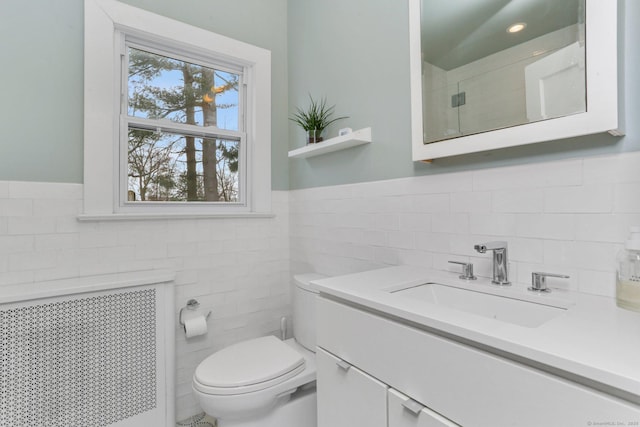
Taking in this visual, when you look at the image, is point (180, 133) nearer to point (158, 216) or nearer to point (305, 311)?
point (158, 216)

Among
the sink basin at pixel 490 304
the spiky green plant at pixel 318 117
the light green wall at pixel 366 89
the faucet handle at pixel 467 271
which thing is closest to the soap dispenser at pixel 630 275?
the sink basin at pixel 490 304

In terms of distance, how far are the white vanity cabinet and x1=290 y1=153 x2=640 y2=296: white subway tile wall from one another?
49 centimetres

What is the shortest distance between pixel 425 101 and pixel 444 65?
0.15m

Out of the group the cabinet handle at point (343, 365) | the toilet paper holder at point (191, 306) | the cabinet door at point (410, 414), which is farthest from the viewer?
the toilet paper holder at point (191, 306)

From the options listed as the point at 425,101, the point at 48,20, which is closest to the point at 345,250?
the point at 425,101

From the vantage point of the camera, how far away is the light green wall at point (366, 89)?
116 centimetres

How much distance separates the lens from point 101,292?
143 centimetres

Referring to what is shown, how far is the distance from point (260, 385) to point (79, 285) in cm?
91

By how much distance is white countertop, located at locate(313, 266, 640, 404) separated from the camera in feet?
1.69

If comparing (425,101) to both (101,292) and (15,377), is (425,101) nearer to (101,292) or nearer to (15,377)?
(101,292)

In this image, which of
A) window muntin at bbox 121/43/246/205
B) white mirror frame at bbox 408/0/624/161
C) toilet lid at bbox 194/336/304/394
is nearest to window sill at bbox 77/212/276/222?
window muntin at bbox 121/43/246/205

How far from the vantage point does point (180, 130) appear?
6.03 ft

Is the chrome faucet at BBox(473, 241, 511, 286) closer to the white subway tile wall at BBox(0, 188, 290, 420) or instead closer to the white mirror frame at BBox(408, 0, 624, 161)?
the white mirror frame at BBox(408, 0, 624, 161)

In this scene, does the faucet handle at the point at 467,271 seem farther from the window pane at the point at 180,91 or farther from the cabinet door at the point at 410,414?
the window pane at the point at 180,91
